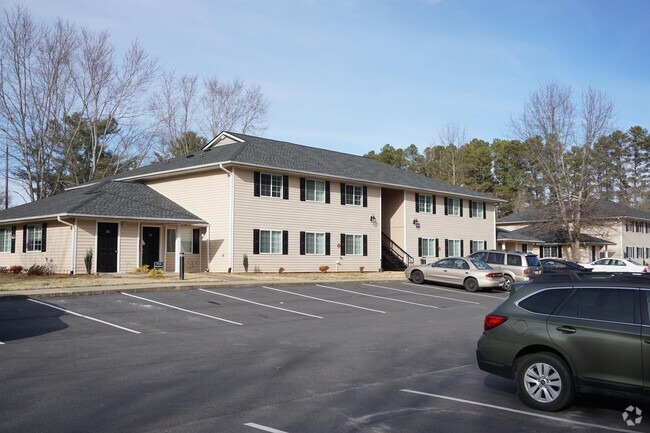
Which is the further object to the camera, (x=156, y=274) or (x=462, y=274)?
(x=462, y=274)

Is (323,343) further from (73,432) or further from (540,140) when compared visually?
(540,140)

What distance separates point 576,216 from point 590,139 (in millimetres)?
6845

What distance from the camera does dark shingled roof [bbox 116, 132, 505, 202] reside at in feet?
97.9

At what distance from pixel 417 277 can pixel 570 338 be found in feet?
67.9

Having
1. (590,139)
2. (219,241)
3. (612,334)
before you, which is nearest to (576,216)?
(590,139)

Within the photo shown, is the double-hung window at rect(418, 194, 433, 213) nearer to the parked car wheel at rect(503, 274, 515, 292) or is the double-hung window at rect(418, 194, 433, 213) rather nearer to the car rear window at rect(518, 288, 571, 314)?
the parked car wheel at rect(503, 274, 515, 292)

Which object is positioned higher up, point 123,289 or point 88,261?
point 88,261

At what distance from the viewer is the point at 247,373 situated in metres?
8.83

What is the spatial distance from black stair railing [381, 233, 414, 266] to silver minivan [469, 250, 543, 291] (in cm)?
825

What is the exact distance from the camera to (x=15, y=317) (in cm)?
1356

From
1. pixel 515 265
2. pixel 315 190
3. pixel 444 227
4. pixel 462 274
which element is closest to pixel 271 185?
pixel 315 190

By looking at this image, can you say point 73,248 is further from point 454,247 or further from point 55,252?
point 454,247

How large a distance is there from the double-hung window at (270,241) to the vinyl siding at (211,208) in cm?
195

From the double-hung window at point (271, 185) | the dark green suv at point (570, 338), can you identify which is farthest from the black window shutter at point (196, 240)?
the dark green suv at point (570, 338)
